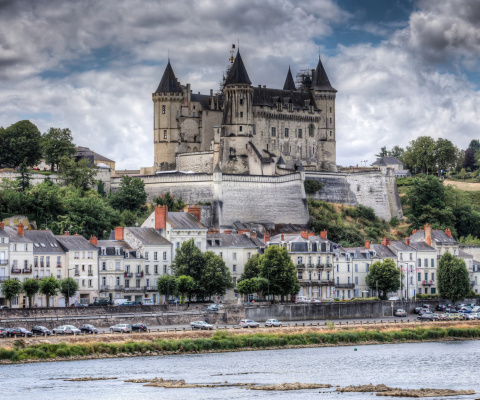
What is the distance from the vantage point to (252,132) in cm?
11900

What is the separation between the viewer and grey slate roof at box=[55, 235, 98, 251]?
7988 cm

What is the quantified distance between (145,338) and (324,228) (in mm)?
45964

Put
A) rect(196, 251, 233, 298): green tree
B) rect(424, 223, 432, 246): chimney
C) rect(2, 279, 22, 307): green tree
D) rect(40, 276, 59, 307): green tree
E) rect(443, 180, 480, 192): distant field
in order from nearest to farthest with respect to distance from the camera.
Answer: rect(2, 279, 22, 307): green tree
rect(40, 276, 59, 307): green tree
rect(196, 251, 233, 298): green tree
rect(424, 223, 432, 246): chimney
rect(443, 180, 480, 192): distant field

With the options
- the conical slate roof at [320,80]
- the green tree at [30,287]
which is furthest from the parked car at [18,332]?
the conical slate roof at [320,80]

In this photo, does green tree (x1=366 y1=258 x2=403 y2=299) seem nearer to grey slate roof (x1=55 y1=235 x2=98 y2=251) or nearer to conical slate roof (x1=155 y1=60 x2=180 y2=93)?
grey slate roof (x1=55 y1=235 x2=98 y2=251)

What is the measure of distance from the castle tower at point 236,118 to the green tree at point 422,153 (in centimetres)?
4339

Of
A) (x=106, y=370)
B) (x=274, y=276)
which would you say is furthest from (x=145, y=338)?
(x=274, y=276)

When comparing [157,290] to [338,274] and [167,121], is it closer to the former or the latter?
[338,274]

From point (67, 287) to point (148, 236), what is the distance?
10.9m

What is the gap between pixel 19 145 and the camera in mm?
115625

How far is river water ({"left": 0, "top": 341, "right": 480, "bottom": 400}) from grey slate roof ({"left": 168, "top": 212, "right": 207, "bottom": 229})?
20656 mm

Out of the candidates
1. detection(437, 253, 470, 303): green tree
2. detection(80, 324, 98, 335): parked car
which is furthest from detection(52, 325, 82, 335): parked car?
detection(437, 253, 470, 303): green tree

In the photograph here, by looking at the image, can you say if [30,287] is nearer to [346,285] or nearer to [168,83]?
[346,285]

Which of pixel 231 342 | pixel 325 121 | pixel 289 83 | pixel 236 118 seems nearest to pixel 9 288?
pixel 231 342
